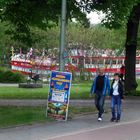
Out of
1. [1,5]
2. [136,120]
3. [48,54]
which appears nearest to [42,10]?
[1,5]

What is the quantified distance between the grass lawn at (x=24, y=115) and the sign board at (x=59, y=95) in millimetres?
320

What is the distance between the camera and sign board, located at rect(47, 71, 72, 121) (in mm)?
16641

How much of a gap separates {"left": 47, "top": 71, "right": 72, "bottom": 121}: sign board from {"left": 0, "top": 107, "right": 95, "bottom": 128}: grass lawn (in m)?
0.32

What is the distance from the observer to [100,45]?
52156 millimetres

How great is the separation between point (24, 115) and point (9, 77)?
3143 cm

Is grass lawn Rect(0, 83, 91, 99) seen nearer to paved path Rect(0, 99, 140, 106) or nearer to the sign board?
paved path Rect(0, 99, 140, 106)

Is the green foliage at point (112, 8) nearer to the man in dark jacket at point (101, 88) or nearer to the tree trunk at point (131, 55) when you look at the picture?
the man in dark jacket at point (101, 88)

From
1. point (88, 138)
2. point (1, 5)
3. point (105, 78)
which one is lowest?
point (88, 138)

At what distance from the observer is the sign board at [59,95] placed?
16.6 meters

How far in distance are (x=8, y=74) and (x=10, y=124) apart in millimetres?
32940

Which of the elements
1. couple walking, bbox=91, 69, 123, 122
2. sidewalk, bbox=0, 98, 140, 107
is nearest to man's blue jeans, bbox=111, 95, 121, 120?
couple walking, bbox=91, 69, 123, 122

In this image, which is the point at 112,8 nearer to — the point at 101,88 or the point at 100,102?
the point at 101,88

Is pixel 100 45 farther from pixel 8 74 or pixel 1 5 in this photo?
pixel 1 5

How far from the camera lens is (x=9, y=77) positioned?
4828cm
